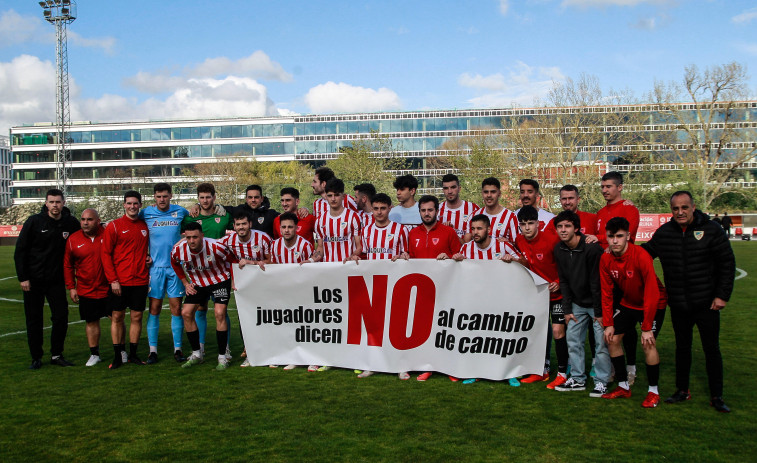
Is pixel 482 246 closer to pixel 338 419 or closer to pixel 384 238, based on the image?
pixel 384 238

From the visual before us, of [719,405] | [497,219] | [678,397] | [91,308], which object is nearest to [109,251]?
[91,308]

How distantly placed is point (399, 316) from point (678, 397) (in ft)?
9.83

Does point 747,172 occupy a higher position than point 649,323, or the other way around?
point 747,172

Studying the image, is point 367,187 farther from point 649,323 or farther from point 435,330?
point 649,323

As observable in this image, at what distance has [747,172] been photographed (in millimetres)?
73312

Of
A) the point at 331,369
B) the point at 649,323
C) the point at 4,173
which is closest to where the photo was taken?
the point at 649,323

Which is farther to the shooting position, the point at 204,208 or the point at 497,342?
the point at 204,208

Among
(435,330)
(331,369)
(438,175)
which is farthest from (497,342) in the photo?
(438,175)

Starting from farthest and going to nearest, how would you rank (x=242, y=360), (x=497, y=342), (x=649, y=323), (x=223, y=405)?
(x=242, y=360) → (x=497, y=342) → (x=223, y=405) → (x=649, y=323)

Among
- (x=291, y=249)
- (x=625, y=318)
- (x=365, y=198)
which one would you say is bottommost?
(x=625, y=318)

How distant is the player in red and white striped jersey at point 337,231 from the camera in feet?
25.3

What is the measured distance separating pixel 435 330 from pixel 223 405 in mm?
2456

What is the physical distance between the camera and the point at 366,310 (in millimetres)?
7367

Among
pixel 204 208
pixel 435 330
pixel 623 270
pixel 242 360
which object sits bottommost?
pixel 242 360
